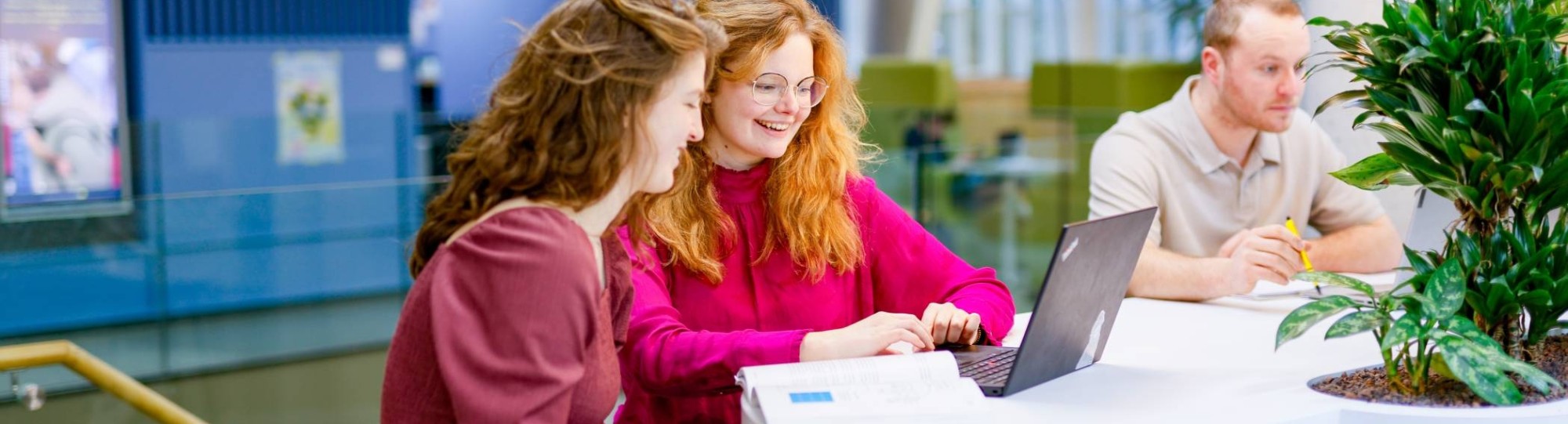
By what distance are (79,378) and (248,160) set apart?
113 inches

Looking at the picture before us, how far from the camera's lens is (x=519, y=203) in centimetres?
151

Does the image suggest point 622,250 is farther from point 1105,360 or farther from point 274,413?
point 274,413

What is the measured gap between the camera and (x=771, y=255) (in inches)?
84.8

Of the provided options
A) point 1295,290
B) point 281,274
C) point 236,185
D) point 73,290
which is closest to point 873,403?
point 1295,290

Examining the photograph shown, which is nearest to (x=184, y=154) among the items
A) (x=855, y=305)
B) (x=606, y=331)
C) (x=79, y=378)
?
(x=79, y=378)

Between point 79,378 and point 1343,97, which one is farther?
point 79,378

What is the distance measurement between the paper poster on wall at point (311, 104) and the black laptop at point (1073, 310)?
5.50m

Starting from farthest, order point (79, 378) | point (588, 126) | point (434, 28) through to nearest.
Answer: point (434, 28), point (79, 378), point (588, 126)

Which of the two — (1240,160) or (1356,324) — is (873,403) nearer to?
(1356,324)

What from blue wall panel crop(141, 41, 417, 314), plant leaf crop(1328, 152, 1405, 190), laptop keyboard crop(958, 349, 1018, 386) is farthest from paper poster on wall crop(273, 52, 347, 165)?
plant leaf crop(1328, 152, 1405, 190)

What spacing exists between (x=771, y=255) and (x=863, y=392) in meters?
0.52

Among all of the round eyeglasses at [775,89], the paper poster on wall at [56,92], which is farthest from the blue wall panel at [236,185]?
the round eyeglasses at [775,89]

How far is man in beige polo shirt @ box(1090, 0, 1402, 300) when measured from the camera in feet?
9.51

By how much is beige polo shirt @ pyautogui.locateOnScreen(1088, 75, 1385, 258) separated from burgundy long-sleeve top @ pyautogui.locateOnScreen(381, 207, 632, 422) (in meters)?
1.67
